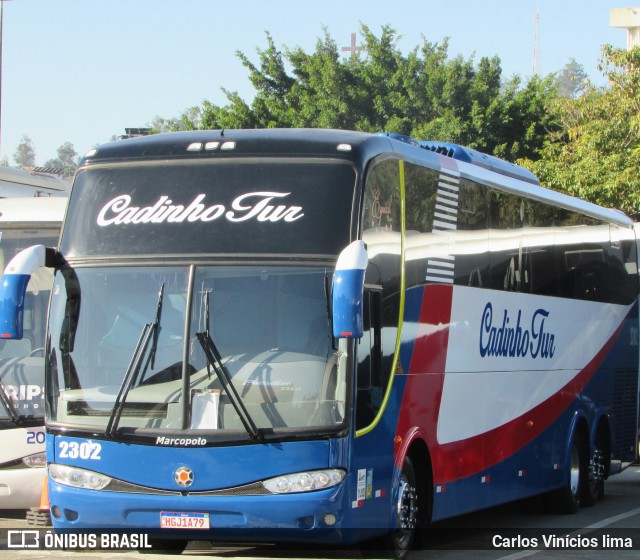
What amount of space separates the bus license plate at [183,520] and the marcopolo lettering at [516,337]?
4133mm

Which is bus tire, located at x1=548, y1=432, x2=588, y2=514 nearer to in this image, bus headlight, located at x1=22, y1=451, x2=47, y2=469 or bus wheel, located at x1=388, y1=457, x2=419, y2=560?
bus wheel, located at x1=388, y1=457, x2=419, y2=560

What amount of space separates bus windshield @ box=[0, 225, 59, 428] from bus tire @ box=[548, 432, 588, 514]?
6.58 meters

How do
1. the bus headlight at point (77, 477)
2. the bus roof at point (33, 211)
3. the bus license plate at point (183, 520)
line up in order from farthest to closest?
the bus roof at point (33, 211)
the bus headlight at point (77, 477)
the bus license plate at point (183, 520)

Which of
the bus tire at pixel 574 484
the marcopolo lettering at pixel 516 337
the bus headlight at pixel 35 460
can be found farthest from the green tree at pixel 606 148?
the bus headlight at pixel 35 460

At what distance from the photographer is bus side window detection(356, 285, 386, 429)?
918 cm

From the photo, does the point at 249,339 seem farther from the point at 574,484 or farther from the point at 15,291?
the point at 574,484

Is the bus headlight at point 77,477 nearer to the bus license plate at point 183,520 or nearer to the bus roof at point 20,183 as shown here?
the bus license plate at point 183,520

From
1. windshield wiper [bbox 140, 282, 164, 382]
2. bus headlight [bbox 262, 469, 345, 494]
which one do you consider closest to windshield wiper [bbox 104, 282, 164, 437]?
windshield wiper [bbox 140, 282, 164, 382]

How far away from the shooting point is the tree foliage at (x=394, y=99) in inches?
1633

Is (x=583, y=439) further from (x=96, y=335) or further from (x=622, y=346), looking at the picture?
(x=96, y=335)

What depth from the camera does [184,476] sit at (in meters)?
9.00

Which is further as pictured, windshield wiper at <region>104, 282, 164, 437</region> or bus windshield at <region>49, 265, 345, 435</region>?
windshield wiper at <region>104, 282, 164, 437</region>

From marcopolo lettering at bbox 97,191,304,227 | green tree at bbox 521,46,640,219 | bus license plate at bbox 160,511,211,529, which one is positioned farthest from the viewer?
green tree at bbox 521,46,640,219

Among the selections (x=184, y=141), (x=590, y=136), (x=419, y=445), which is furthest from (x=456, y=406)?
(x=590, y=136)
